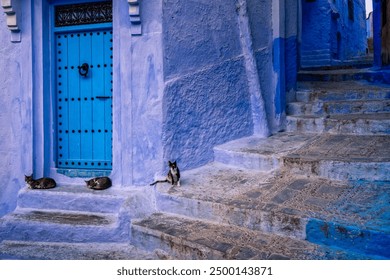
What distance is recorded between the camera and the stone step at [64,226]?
13.3 ft

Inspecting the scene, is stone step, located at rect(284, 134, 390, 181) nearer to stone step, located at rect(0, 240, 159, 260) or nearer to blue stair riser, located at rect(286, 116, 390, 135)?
blue stair riser, located at rect(286, 116, 390, 135)

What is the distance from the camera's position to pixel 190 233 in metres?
3.38

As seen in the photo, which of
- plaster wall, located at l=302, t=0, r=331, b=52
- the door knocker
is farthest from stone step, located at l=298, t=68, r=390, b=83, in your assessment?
plaster wall, located at l=302, t=0, r=331, b=52

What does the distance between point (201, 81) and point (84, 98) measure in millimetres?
1565

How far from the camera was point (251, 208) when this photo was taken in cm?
337

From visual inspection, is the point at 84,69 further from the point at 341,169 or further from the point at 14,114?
the point at 341,169

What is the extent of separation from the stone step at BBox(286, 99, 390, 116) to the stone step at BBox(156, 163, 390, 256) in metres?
1.96

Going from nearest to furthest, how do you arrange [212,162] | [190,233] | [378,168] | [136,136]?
1. [190,233]
2. [378,168]
3. [136,136]
4. [212,162]

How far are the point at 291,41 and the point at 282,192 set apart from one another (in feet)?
10.4

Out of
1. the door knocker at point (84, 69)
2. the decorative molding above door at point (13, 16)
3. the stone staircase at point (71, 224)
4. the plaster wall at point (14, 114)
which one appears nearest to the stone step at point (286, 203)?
the stone staircase at point (71, 224)

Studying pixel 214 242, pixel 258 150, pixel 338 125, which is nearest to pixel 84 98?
pixel 258 150

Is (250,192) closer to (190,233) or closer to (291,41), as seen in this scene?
(190,233)

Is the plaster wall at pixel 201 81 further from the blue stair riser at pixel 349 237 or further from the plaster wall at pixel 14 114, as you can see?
the blue stair riser at pixel 349 237
